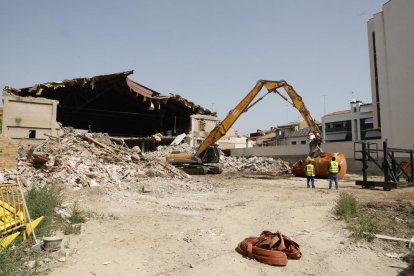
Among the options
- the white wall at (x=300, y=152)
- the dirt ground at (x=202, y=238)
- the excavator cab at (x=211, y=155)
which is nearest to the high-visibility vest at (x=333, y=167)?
the dirt ground at (x=202, y=238)

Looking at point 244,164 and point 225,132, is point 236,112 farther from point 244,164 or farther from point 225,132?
point 244,164

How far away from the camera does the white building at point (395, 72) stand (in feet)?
82.8

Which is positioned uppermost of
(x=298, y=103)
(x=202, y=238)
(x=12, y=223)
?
(x=298, y=103)

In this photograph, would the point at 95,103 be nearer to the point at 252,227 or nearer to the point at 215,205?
the point at 215,205

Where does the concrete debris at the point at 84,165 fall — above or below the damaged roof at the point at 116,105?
below

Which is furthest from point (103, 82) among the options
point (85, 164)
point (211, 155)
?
point (85, 164)

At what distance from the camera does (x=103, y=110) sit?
88.6 feet

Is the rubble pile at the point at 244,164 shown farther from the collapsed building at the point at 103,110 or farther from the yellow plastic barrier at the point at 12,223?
the yellow plastic barrier at the point at 12,223

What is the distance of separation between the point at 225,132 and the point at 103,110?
497 inches

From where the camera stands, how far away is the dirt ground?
500 cm

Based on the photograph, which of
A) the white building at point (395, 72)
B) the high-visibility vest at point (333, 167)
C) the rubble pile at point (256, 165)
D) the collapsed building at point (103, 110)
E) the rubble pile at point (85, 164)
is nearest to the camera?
the rubble pile at point (85, 164)

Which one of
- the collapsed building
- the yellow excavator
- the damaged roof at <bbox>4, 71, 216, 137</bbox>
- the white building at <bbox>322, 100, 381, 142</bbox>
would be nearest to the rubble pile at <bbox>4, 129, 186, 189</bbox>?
the collapsed building

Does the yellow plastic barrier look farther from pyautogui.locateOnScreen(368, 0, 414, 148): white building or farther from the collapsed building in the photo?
pyautogui.locateOnScreen(368, 0, 414, 148): white building

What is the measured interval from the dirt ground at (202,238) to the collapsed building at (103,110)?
10216 mm
